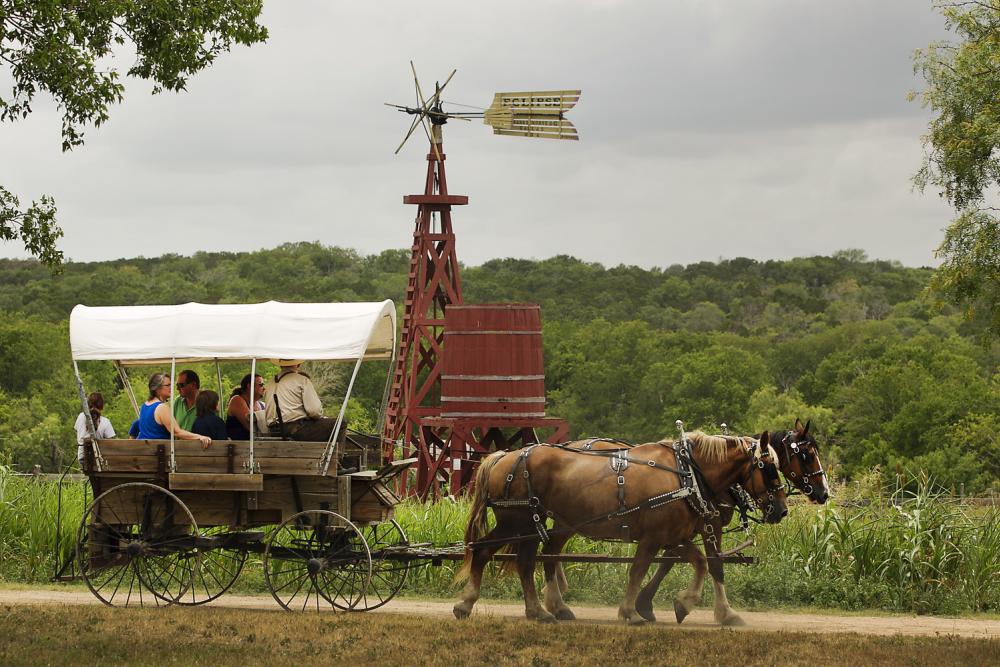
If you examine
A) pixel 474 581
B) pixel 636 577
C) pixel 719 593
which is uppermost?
pixel 636 577

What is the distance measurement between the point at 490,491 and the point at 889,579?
201 inches

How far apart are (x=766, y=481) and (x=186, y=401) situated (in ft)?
20.9

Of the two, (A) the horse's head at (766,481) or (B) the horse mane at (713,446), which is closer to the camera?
(A) the horse's head at (766,481)

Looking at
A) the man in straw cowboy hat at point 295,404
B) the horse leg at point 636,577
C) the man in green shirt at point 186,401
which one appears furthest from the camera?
the man in green shirt at point 186,401

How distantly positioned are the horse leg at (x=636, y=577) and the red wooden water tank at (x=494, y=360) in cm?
1089

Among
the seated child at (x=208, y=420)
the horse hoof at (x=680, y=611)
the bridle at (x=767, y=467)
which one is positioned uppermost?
the seated child at (x=208, y=420)

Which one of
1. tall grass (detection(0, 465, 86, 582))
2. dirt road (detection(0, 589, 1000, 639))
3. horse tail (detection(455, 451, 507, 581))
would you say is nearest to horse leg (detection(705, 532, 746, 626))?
dirt road (detection(0, 589, 1000, 639))

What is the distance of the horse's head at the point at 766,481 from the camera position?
14.2 m

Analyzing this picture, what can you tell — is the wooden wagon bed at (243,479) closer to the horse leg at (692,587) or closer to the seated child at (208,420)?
the seated child at (208,420)

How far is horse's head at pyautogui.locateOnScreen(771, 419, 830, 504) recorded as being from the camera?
14281mm

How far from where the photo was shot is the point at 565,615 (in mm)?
Result: 14711

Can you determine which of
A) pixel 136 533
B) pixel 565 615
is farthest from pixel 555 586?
pixel 136 533

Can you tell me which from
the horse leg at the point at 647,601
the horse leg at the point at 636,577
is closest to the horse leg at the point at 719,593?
the horse leg at the point at 647,601

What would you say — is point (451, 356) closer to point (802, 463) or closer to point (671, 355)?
point (802, 463)
